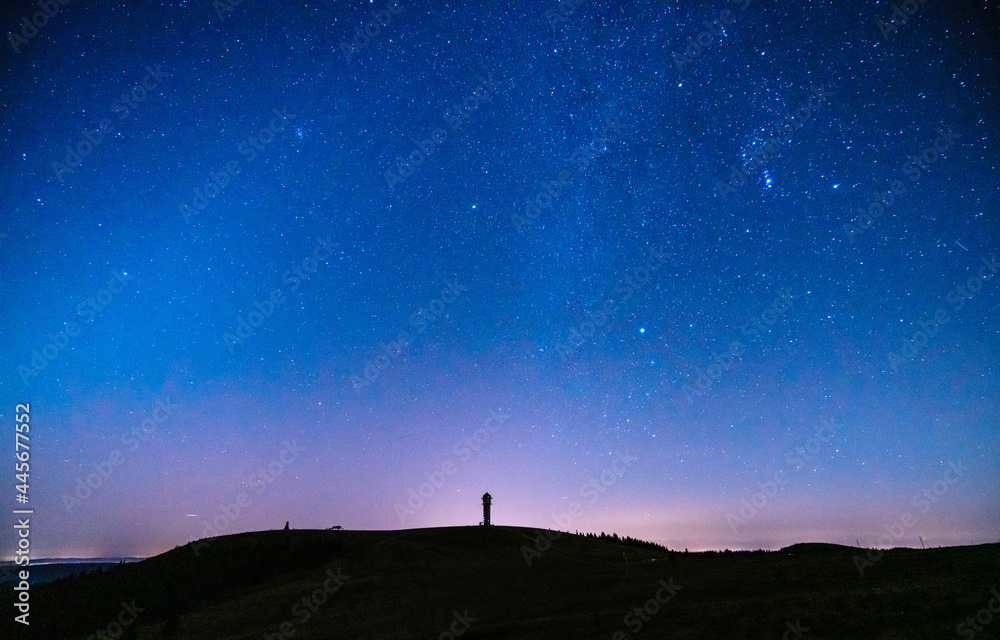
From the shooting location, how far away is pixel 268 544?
15297mm

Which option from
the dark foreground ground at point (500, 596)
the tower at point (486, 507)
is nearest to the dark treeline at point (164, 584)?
the dark foreground ground at point (500, 596)

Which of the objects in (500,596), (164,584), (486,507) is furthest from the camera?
(486,507)

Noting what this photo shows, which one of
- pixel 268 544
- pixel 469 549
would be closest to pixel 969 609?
pixel 469 549

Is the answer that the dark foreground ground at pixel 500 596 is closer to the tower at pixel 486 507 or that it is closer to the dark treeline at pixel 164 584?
the dark treeline at pixel 164 584

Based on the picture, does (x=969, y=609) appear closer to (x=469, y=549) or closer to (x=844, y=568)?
(x=844, y=568)

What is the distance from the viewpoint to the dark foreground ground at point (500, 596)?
588cm

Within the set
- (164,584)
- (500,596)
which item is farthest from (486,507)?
(500,596)

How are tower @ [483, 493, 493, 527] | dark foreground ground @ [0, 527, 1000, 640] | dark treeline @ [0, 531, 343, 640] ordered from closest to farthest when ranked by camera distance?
dark foreground ground @ [0, 527, 1000, 640] < dark treeline @ [0, 531, 343, 640] < tower @ [483, 493, 493, 527]

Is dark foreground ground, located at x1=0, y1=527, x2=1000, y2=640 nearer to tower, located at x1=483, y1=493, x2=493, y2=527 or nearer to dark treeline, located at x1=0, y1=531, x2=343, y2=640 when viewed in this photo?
dark treeline, located at x1=0, y1=531, x2=343, y2=640

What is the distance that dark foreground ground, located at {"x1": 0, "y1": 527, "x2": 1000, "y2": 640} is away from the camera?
588 centimetres

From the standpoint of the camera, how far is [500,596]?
839 cm

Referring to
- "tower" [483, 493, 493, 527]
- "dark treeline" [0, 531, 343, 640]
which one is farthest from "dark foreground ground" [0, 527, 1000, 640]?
"tower" [483, 493, 493, 527]

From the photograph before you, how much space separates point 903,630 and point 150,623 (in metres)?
11.5

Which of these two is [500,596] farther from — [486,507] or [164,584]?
[486,507]
